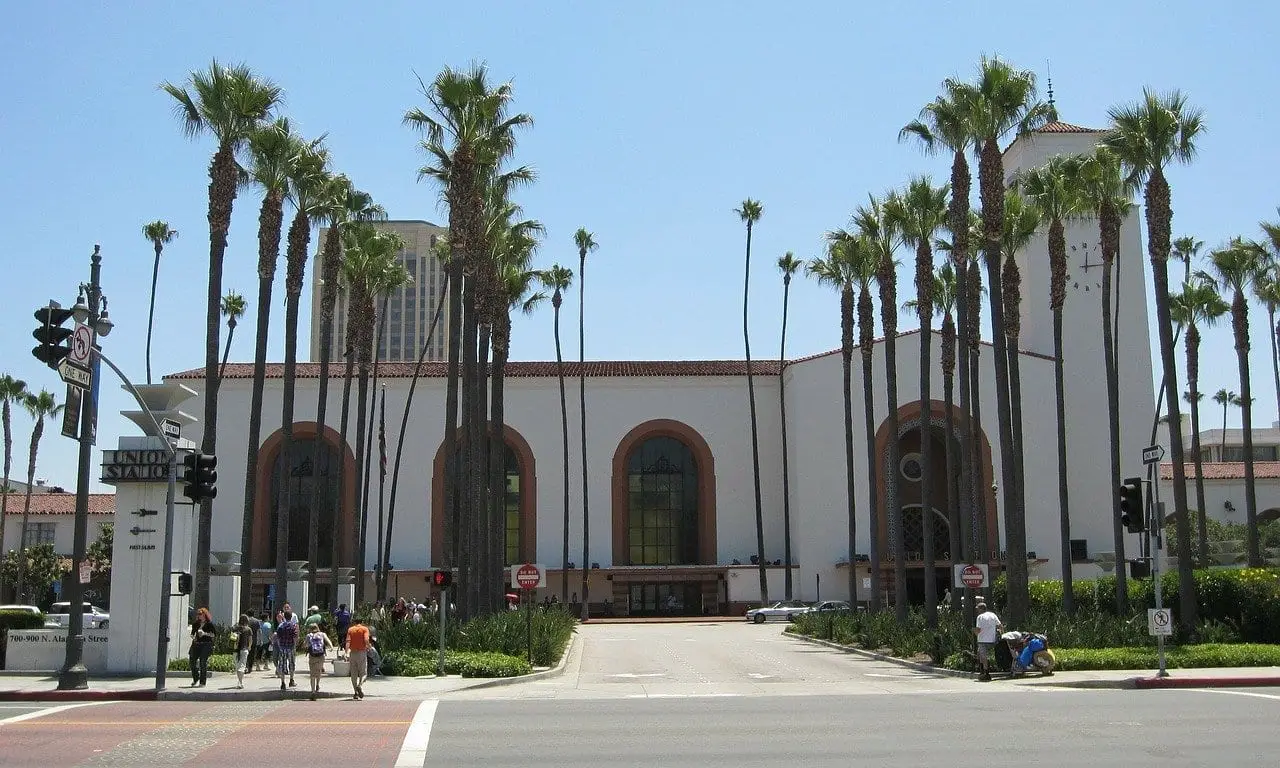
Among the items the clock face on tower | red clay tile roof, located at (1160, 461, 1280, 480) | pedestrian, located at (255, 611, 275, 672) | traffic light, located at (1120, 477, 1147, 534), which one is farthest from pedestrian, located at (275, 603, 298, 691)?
red clay tile roof, located at (1160, 461, 1280, 480)

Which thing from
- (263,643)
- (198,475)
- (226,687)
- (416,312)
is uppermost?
(416,312)

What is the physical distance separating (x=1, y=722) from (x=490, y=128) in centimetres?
1937

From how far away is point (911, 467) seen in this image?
193ft

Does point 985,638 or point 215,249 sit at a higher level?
point 215,249

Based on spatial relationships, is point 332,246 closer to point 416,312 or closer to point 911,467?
point 911,467

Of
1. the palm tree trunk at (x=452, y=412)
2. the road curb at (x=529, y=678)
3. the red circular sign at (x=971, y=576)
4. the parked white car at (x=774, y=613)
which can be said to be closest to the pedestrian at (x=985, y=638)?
the red circular sign at (x=971, y=576)

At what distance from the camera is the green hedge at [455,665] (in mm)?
24609

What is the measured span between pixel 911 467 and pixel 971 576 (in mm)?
32274

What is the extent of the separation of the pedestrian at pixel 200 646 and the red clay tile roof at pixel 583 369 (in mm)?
36833

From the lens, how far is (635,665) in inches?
1180

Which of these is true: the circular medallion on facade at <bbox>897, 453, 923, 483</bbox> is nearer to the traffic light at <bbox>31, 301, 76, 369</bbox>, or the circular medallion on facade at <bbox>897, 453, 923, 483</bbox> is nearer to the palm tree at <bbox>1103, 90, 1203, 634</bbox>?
the palm tree at <bbox>1103, 90, 1203, 634</bbox>

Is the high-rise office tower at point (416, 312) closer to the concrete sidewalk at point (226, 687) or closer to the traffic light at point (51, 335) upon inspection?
the concrete sidewalk at point (226, 687)

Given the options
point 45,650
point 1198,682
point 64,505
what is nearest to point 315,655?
point 45,650

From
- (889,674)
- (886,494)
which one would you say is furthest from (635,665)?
(886,494)
